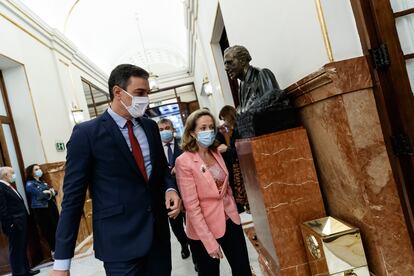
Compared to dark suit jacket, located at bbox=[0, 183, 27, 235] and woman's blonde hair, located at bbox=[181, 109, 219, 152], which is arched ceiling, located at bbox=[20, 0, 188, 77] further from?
woman's blonde hair, located at bbox=[181, 109, 219, 152]

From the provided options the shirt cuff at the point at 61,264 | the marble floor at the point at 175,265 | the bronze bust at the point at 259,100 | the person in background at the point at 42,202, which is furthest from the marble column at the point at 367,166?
the person in background at the point at 42,202

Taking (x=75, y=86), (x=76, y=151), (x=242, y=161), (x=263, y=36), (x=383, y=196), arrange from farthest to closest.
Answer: (x=75, y=86) → (x=263, y=36) → (x=242, y=161) → (x=383, y=196) → (x=76, y=151)

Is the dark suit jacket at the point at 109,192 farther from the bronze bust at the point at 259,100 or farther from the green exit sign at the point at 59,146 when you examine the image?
the green exit sign at the point at 59,146

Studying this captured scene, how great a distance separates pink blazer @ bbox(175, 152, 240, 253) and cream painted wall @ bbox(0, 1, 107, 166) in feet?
17.4

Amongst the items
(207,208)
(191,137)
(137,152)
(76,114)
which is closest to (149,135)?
(137,152)

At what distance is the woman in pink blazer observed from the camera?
2240 millimetres

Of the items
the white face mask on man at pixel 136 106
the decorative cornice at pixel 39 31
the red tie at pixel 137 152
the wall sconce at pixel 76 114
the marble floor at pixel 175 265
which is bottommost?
the marble floor at pixel 175 265

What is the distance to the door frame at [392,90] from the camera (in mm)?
1968

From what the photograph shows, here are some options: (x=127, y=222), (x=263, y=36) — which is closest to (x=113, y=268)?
(x=127, y=222)

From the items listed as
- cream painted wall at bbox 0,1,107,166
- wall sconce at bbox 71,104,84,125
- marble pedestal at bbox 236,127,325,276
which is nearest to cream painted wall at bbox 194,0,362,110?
Result: marble pedestal at bbox 236,127,325,276

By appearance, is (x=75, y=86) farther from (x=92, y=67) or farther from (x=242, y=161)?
(x=242, y=161)

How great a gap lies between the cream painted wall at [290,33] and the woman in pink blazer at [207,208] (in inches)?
36.9

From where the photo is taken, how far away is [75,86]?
382 inches

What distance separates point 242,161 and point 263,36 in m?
1.44
